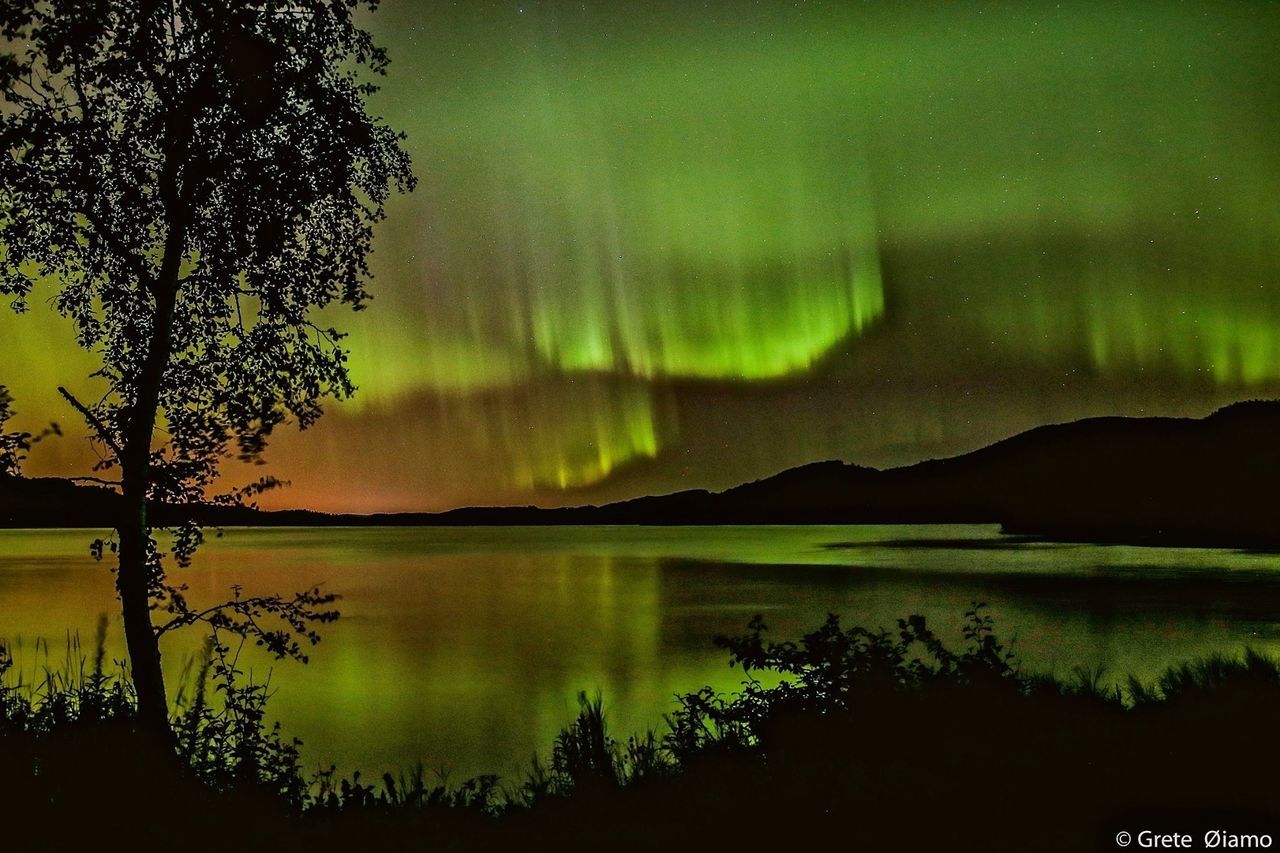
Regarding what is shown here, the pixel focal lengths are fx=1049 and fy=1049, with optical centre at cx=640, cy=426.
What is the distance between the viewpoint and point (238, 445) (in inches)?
502

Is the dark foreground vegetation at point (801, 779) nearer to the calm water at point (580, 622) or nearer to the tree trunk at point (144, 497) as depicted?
the tree trunk at point (144, 497)

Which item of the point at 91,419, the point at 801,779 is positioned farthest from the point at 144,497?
the point at 801,779

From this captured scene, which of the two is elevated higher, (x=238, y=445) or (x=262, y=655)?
(x=238, y=445)

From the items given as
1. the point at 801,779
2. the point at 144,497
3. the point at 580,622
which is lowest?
the point at 580,622

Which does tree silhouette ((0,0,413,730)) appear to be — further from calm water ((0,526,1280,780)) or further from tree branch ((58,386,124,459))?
calm water ((0,526,1280,780))

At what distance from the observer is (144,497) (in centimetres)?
1249

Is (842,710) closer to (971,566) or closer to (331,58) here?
(331,58)

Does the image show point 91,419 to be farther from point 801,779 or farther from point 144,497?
point 801,779

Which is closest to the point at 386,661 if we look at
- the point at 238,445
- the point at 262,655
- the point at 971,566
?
the point at 262,655

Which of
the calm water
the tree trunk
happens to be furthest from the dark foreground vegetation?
the calm water

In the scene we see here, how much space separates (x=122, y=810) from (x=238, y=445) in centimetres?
464

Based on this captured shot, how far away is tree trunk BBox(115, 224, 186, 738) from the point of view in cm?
1236

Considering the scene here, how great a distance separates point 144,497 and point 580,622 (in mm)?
38486

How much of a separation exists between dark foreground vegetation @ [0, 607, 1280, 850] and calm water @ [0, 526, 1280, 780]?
7.57 m
